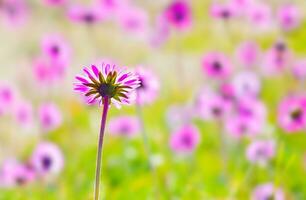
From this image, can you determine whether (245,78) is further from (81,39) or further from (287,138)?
(81,39)

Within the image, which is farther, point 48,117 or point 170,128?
point 170,128

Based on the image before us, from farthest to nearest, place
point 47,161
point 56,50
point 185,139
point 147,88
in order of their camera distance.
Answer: point 56,50 < point 185,139 < point 47,161 < point 147,88

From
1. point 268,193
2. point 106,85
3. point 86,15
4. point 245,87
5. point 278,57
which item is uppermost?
point 86,15

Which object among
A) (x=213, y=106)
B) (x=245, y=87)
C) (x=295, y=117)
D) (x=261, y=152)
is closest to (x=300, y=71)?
(x=245, y=87)

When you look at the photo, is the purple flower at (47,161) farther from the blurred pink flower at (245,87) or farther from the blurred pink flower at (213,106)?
the blurred pink flower at (245,87)

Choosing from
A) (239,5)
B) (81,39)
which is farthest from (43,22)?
(239,5)

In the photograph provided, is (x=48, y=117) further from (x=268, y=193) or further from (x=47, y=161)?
(x=268, y=193)
